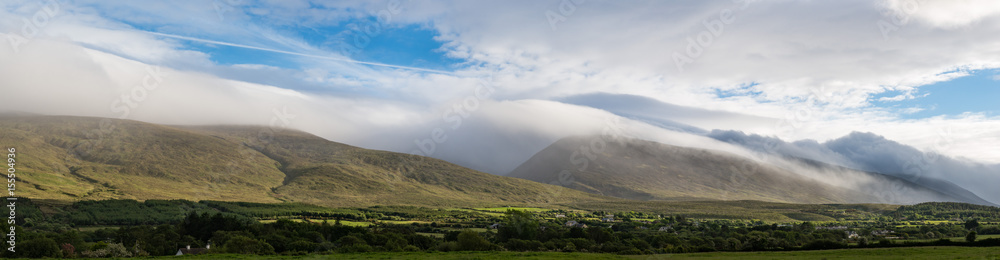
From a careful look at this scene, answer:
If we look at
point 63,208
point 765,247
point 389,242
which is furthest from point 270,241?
point 63,208

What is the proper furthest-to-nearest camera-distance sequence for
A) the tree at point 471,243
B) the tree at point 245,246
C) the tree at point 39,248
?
the tree at point 471,243, the tree at point 245,246, the tree at point 39,248

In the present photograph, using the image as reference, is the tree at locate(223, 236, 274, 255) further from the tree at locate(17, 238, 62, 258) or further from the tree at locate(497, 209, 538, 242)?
the tree at locate(497, 209, 538, 242)

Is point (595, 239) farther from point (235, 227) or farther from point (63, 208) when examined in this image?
point (63, 208)

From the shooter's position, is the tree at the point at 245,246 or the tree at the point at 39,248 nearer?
the tree at the point at 39,248

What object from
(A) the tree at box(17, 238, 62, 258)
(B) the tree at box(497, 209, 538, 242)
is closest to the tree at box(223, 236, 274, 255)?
(A) the tree at box(17, 238, 62, 258)

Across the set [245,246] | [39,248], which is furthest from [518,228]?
[39,248]

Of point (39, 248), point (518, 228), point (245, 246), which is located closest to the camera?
point (39, 248)

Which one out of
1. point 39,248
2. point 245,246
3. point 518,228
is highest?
point 518,228

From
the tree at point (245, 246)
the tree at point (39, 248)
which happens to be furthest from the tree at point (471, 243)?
the tree at point (39, 248)

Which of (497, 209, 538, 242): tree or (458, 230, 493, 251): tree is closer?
(458, 230, 493, 251): tree

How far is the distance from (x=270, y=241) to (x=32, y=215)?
456ft

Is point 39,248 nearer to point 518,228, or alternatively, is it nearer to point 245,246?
point 245,246

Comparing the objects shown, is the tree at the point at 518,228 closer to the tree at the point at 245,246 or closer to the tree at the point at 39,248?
the tree at the point at 245,246

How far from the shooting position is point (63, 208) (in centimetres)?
19612
